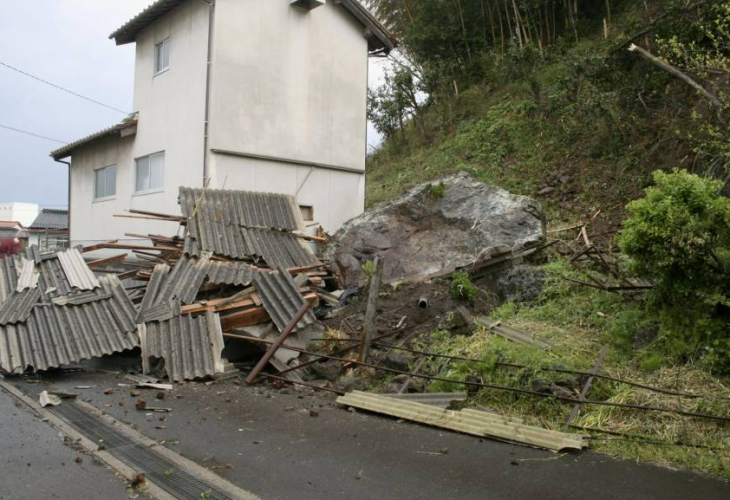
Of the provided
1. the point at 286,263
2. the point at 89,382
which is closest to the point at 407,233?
the point at 286,263

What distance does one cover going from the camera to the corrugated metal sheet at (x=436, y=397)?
245 inches

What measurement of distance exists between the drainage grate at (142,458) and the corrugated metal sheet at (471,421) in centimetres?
230

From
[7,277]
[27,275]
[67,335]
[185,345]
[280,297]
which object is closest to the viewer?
[185,345]

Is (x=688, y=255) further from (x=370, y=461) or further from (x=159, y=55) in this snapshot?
(x=159, y=55)

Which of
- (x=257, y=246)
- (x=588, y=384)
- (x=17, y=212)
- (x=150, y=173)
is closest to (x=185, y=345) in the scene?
(x=257, y=246)

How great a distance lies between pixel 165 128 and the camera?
14.5 metres

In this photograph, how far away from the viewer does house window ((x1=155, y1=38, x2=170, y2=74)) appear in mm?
14789

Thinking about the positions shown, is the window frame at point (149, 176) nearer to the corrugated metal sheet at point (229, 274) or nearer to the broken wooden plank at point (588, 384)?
the corrugated metal sheet at point (229, 274)

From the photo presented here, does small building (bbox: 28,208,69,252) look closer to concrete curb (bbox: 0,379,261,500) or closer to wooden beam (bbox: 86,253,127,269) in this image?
wooden beam (bbox: 86,253,127,269)

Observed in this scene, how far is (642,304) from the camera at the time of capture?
704cm

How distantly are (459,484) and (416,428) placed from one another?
1448mm

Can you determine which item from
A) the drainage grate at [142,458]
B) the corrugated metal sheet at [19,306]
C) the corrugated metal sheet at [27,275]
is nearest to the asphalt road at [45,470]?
the drainage grate at [142,458]

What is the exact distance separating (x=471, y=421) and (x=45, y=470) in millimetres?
3840

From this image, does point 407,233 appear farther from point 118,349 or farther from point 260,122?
point 118,349
